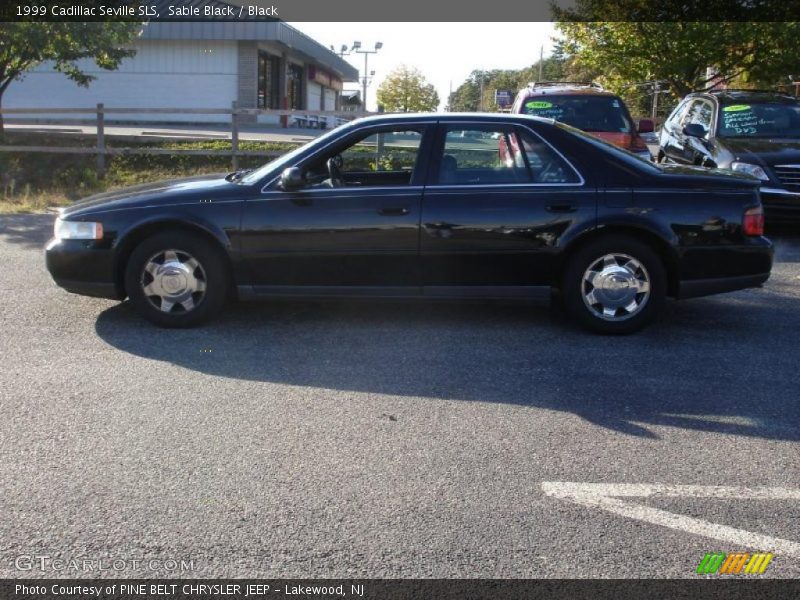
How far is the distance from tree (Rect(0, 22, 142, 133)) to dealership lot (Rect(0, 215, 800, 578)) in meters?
12.3

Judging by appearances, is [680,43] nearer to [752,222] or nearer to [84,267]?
[752,222]

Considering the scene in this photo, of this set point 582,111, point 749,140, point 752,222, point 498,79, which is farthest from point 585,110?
point 498,79

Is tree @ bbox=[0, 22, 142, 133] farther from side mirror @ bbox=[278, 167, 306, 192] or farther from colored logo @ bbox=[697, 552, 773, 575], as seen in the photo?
colored logo @ bbox=[697, 552, 773, 575]

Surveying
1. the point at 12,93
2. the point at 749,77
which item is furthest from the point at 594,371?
the point at 12,93

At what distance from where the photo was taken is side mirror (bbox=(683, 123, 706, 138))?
11.2 meters

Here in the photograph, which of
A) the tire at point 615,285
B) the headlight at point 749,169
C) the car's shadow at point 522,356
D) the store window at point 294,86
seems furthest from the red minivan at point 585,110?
the store window at point 294,86

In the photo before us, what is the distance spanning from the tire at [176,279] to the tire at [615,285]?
8.17 ft

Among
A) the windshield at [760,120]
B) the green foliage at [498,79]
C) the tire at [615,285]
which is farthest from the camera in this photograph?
the green foliage at [498,79]

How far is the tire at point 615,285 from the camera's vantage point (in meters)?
6.31

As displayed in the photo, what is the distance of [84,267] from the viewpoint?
6406 mm

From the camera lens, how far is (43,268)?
8578 millimetres

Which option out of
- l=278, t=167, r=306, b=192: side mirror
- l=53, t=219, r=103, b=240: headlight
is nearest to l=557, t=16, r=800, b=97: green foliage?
l=278, t=167, r=306, b=192: side mirror

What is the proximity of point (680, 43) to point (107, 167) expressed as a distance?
42.8 feet

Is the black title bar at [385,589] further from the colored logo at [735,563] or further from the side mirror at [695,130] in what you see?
the side mirror at [695,130]
